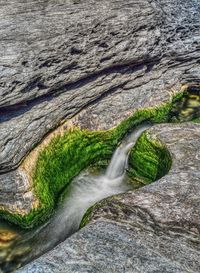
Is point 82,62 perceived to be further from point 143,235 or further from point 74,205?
point 143,235

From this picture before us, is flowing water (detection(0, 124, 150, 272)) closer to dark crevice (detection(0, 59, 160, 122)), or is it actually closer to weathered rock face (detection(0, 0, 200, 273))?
weathered rock face (detection(0, 0, 200, 273))

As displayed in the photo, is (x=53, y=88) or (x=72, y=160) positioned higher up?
(x=53, y=88)

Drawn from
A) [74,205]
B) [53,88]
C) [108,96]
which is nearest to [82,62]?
[53,88]

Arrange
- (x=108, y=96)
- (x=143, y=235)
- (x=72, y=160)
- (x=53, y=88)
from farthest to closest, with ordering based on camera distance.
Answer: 1. (x=108, y=96)
2. (x=72, y=160)
3. (x=53, y=88)
4. (x=143, y=235)

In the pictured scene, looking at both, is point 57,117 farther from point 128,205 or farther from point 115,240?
point 115,240

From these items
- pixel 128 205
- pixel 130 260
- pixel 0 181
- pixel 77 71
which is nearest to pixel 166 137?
pixel 77 71

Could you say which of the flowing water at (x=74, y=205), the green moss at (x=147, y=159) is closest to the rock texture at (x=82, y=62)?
the flowing water at (x=74, y=205)

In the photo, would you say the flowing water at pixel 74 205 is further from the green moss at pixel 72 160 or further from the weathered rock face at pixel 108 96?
the weathered rock face at pixel 108 96
